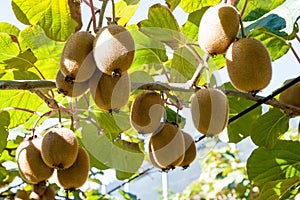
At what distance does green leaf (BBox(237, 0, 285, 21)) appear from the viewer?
1.05 metres

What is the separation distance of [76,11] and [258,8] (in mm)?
384

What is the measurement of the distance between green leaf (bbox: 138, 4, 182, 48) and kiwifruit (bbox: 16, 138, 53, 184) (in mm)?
342

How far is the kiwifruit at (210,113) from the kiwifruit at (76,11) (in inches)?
11.6

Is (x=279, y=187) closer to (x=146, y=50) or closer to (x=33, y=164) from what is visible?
(x=146, y=50)

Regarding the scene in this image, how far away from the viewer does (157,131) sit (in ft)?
3.19

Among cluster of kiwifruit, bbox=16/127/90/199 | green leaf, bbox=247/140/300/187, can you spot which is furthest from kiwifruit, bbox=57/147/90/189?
green leaf, bbox=247/140/300/187

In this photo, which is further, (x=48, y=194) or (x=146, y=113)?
(x=48, y=194)

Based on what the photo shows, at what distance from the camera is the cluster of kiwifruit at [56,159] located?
954 millimetres

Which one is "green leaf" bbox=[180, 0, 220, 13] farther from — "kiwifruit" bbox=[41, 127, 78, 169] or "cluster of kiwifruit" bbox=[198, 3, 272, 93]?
"kiwifruit" bbox=[41, 127, 78, 169]

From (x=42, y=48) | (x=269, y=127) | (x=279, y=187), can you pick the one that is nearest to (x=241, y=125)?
(x=269, y=127)

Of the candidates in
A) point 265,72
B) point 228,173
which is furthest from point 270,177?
point 228,173

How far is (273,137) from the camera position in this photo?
1.29 metres

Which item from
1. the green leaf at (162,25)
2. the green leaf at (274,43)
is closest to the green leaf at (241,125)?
the green leaf at (274,43)

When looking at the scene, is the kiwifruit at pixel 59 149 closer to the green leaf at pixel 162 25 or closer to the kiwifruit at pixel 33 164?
the kiwifruit at pixel 33 164
